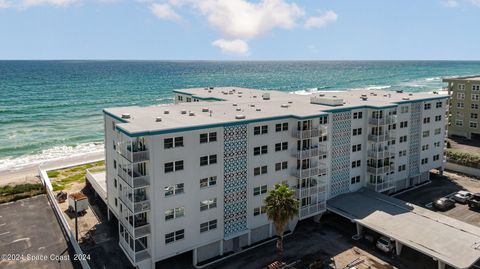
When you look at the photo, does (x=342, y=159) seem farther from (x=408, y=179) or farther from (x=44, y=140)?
(x=44, y=140)

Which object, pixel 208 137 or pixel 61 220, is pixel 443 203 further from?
pixel 61 220

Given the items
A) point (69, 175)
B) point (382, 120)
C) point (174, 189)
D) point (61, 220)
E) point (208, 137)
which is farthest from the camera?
point (69, 175)

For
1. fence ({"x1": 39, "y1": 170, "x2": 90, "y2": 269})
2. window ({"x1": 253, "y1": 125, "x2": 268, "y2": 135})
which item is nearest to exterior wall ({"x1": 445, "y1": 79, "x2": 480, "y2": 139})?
window ({"x1": 253, "y1": 125, "x2": 268, "y2": 135})

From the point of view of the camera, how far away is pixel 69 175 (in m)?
68.8

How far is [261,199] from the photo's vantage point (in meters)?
45.2

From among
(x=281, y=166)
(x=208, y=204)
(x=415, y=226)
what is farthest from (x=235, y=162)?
(x=415, y=226)

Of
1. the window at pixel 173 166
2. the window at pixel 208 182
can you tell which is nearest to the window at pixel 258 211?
the window at pixel 208 182

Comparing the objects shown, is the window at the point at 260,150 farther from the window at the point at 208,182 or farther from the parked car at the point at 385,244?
the parked car at the point at 385,244

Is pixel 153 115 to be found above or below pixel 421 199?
above

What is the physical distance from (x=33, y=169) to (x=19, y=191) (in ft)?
66.9

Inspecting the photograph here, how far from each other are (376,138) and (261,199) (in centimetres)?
1959

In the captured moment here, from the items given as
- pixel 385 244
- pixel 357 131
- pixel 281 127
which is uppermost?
pixel 281 127

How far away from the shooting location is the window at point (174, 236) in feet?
129

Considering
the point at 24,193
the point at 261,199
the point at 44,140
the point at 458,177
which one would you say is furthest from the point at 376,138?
the point at 44,140
